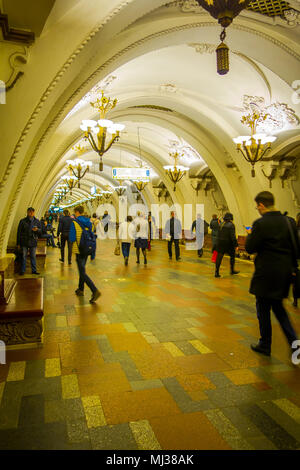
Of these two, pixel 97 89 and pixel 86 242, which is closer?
pixel 86 242

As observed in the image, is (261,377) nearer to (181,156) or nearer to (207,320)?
(207,320)

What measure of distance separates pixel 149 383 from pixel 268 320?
131cm

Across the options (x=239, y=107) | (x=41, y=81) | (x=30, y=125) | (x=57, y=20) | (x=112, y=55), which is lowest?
(x=30, y=125)

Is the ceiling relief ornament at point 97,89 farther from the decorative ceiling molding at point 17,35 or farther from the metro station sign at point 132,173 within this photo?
the metro station sign at point 132,173

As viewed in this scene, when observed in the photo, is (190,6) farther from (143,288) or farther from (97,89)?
(143,288)

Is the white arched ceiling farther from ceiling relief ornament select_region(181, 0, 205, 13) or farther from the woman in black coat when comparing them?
the woman in black coat

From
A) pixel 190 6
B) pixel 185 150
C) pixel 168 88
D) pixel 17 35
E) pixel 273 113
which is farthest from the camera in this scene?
pixel 185 150

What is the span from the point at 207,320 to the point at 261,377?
4.90 ft

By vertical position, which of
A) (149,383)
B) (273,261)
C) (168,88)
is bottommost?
(149,383)

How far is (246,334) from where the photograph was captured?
367 cm

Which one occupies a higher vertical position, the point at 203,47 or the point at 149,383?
the point at 203,47

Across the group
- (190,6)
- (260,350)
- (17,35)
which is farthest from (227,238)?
(17,35)

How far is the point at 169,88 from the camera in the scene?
9.82m
